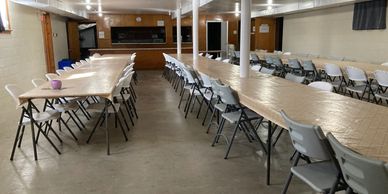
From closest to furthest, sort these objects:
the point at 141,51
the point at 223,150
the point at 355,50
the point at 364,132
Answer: the point at 364,132 → the point at 223,150 → the point at 355,50 → the point at 141,51

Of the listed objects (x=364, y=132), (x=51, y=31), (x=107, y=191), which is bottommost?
(x=107, y=191)

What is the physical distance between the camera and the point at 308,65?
7.55 m

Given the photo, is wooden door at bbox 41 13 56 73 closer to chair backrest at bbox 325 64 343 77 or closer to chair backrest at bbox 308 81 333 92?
chair backrest at bbox 325 64 343 77

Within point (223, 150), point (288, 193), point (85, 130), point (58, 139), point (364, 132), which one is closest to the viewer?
point (364, 132)

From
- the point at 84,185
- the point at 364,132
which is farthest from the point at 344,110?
the point at 84,185

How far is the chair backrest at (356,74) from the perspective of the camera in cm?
566

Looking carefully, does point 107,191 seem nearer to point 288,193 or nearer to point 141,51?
point 288,193

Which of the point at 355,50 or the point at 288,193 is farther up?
the point at 355,50

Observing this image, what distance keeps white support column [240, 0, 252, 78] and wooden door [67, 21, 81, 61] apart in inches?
450

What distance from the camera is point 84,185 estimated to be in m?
3.18

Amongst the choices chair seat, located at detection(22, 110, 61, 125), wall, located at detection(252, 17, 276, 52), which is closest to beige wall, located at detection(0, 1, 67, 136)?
chair seat, located at detection(22, 110, 61, 125)

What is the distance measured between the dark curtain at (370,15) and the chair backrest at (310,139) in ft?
23.9

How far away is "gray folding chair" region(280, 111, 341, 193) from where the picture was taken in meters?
2.07

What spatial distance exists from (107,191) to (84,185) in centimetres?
28
